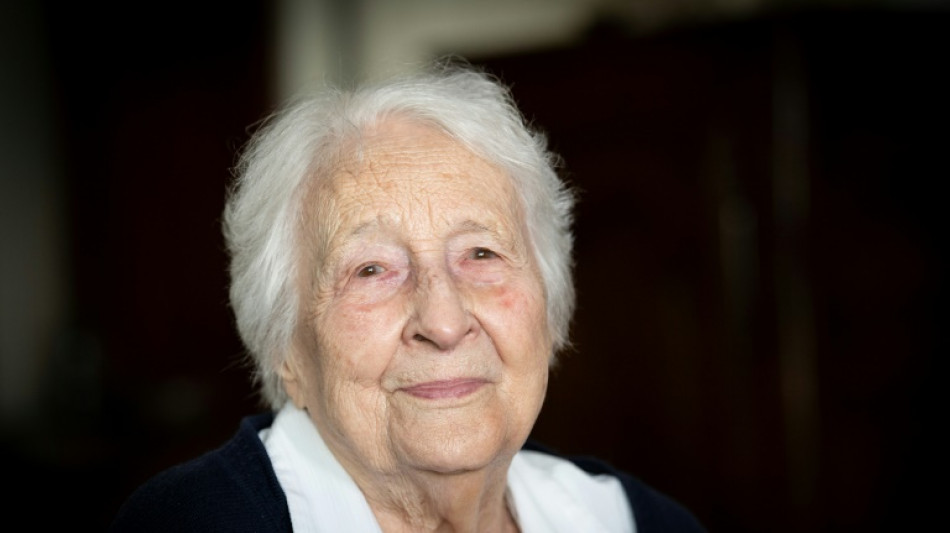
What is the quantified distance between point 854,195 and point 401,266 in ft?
7.33

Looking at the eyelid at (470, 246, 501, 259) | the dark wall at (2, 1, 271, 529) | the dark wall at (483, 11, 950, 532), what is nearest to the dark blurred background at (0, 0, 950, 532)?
the dark wall at (483, 11, 950, 532)

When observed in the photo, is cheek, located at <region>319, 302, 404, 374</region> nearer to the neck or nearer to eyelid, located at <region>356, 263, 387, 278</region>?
eyelid, located at <region>356, 263, 387, 278</region>

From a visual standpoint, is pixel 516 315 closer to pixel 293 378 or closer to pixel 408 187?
pixel 408 187

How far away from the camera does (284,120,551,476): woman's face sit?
Result: 138cm

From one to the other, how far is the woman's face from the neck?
36 mm

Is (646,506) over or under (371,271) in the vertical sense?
under

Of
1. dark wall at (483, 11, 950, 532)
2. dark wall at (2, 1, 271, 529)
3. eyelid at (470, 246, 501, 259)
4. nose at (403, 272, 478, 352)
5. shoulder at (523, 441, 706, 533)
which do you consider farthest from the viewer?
dark wall at (2, 1, 271, 529)

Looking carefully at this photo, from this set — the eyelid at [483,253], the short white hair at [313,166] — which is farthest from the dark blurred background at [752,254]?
the eyelid at [483,253]

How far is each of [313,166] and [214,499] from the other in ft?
1.63

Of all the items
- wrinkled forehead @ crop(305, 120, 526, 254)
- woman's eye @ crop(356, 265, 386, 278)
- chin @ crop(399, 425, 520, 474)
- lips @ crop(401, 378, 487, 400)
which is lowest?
chin @ crop(399, 425, 520, 474)

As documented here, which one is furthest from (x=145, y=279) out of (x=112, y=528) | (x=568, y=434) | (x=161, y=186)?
(x=112, y=528)

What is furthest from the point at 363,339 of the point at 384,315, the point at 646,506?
the point at 646,506

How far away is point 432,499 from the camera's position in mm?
1455

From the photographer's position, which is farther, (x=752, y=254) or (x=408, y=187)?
(x=752, y=254)
